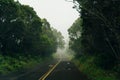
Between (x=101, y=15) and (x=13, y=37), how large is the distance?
98.9 feet

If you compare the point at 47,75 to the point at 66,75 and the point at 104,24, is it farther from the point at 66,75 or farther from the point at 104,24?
the point at 104,24

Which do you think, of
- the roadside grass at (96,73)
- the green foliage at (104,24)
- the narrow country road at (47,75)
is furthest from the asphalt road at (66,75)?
the green foliage at (104,24)

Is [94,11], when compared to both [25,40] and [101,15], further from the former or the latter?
[25,40]

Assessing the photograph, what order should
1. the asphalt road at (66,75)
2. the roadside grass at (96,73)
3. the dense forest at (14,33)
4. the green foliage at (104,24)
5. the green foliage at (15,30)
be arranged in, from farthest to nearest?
1. the green foliage at (15,30)
2. the dense forest at (14,33)
3. the asphalt road at (66,75)
4. the roadside grass at (96,73)
5. the green foliage at (104,24)

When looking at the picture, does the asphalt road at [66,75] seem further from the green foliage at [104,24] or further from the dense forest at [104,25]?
the green foliage at [104,24]

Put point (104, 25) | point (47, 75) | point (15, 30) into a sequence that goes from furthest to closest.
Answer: point (15, 30) → point (47, 75) → point (104, 25)

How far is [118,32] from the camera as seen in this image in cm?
1973

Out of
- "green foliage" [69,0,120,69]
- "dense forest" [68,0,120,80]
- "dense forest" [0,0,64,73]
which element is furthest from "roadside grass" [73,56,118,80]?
"dense forest" [0,0,64,73]

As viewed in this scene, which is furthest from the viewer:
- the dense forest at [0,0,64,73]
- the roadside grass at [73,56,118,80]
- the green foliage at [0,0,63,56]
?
the green foliage at [0,0,63,56]

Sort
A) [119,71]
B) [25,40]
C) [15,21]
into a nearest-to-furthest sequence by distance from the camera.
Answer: [119,71], [15,21], [25,40]

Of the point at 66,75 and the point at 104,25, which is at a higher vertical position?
the point at 104,25

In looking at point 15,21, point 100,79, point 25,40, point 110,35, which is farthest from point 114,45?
point 25,40

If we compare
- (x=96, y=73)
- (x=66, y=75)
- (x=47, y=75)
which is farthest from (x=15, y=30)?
(x=96, y=73)

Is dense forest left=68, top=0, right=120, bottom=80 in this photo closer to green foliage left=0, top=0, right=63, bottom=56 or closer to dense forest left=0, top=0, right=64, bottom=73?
dense forest left=0, top=0, right=64, bottom=73
